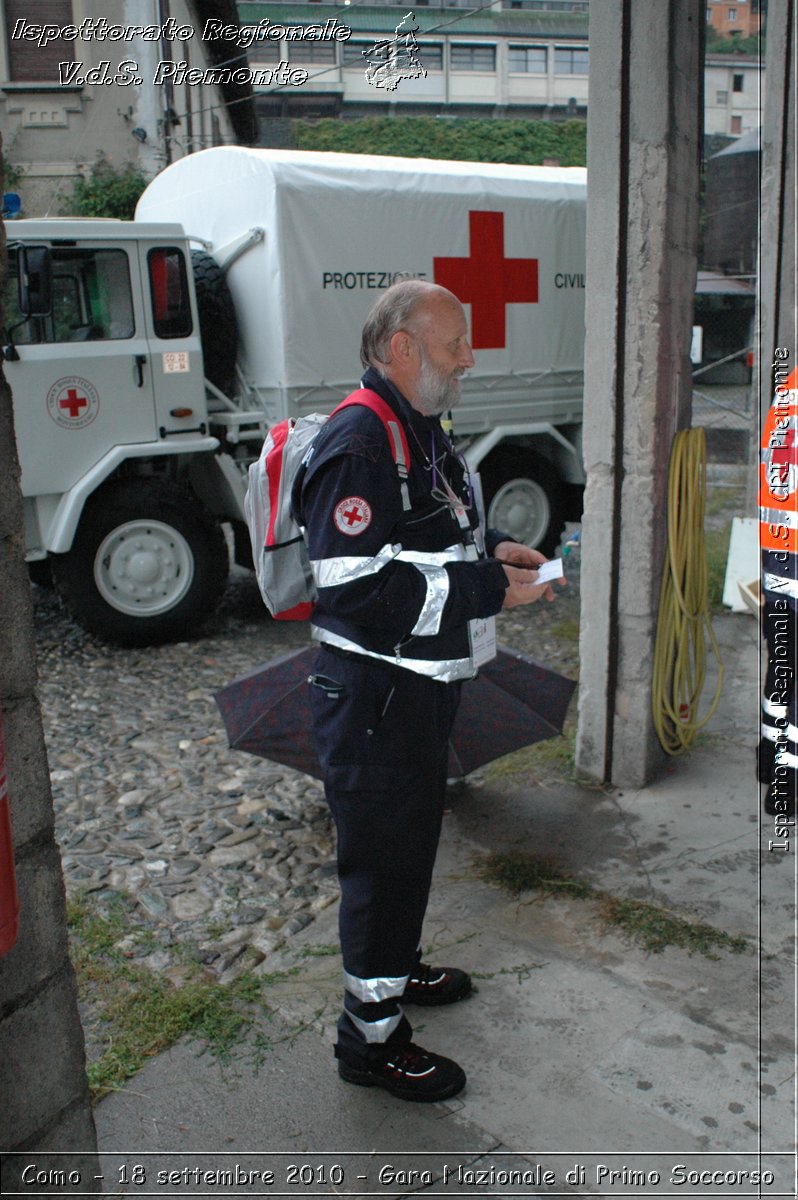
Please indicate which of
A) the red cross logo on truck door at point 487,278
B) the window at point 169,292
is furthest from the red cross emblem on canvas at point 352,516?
the red cross logo on truck door at point 487,278

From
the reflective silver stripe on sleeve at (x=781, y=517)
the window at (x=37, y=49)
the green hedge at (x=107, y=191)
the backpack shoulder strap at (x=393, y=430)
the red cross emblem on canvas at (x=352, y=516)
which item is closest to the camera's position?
the red cross emblem on canvas at (x=352, y=516)

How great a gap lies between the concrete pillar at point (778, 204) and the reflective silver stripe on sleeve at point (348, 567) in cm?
467

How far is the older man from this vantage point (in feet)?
7.58

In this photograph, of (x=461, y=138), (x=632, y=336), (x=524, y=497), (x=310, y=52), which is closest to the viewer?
(x=632, y=336)

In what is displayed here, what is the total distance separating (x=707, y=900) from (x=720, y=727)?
1687 millimetres

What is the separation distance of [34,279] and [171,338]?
3.24ft

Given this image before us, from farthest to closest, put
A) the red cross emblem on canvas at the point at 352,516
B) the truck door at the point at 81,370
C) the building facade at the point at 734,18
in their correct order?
the truck door at the point at 81,370 < the building facade at the point at 734,18 < the red cross emblem on canvas at the point at 352,516

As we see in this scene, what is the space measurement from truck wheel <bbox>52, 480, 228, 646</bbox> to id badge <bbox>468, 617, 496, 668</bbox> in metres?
4.25

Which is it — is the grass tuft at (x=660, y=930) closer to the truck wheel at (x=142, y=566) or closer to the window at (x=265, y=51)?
the truck wheel at (x=142, y=566)

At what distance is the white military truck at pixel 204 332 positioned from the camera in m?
6.41

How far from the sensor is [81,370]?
6.42 meters

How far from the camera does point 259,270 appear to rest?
6.97 m

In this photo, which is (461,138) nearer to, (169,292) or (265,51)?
(265,51)

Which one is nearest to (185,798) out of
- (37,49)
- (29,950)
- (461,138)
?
(29,950)
